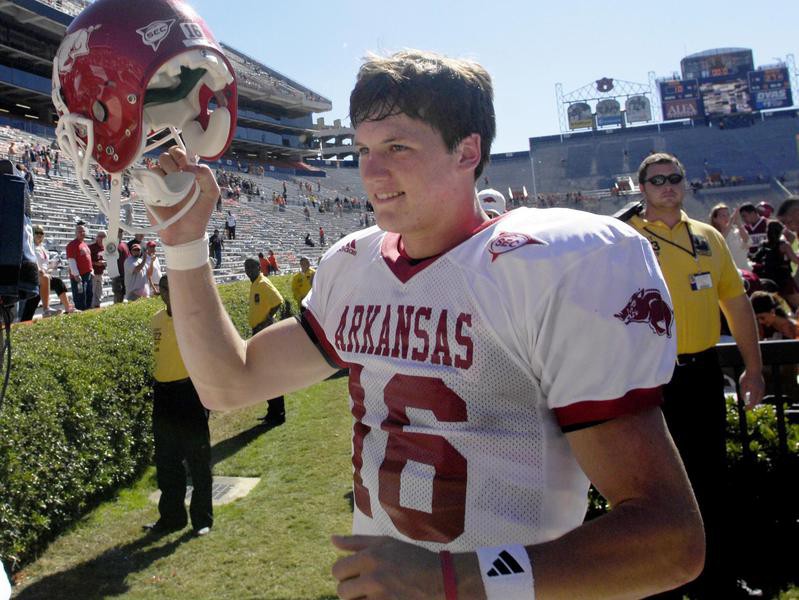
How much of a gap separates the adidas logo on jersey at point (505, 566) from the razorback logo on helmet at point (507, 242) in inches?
23.2

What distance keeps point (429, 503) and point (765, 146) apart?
61808 mm

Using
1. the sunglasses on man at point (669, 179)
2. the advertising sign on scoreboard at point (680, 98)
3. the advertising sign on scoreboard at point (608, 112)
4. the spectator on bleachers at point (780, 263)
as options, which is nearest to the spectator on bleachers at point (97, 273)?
the spectator on bleachers at point (780, 263)

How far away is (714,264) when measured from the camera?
3648 millimetres

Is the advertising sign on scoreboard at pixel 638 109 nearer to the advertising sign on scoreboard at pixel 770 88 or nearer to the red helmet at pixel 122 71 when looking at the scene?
the advertising sign on scoreboard at pixel 770 88

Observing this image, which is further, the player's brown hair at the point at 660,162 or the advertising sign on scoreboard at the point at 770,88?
the advertising sign on scoreboard at the point at 770,88

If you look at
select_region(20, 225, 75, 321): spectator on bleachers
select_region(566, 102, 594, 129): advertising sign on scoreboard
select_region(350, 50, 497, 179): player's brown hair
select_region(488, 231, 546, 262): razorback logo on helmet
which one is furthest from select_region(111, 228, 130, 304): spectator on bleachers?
select_region(566, 102, 594, 129): advertising sign on scoreboard

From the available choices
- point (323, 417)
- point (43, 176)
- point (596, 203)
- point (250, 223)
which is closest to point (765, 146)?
point (596, 203)

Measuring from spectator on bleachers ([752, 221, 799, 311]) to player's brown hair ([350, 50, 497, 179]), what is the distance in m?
6.73

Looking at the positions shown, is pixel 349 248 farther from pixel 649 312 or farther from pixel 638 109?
pixel 638 109

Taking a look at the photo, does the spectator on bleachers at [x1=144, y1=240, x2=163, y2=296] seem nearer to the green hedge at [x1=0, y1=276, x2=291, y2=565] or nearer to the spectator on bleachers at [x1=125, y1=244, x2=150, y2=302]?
the spectator on bleachers at [x1=125, y1=244, x2=150, y2=302]

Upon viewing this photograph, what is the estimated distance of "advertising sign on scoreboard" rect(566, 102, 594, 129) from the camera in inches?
2498

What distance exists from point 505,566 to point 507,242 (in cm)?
64

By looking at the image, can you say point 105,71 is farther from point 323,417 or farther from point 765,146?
point 765,146

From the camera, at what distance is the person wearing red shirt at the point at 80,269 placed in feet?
40.8
